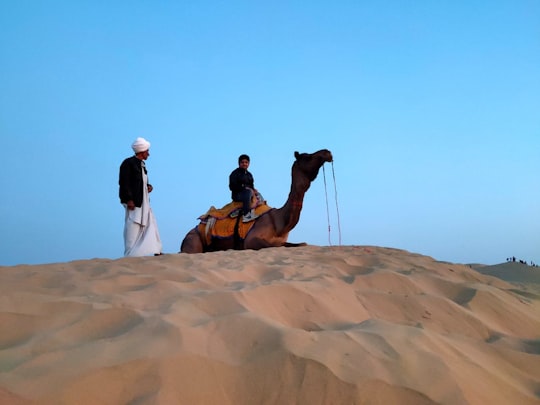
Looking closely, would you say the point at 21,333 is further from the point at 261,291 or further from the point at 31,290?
the point at 261,291

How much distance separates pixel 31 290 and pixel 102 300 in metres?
0.67

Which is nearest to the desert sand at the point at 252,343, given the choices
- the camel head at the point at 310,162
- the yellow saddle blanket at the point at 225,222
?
the camel head at the point at 310,162

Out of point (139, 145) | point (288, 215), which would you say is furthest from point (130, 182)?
point (288, 215)

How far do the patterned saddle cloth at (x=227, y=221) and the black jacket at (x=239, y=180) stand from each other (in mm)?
278

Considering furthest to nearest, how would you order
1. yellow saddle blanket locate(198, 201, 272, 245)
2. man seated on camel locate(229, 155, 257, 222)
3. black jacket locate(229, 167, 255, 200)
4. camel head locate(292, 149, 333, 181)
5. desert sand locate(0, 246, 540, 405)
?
black jacket locate(229, 167, 255, 200)
man seated on camel locate(229, 155, 257, 222)
yellow saddle blanket locate(198, 201, 272, 245)
camel head locate(292, 149, 333, 181)
desert sand locate(0, 246, 540, 405)

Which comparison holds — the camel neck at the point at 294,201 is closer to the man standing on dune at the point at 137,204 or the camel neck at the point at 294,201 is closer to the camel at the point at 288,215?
the camel at the point at 288,215

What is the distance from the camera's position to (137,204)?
721 cm

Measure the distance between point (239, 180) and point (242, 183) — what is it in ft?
0.26

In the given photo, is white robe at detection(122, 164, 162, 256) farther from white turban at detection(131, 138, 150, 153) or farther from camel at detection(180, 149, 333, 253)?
camel at detection(180, 149, 333, 253)

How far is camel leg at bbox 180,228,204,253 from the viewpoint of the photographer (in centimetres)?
843

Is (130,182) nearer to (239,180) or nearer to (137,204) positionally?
(137,204)

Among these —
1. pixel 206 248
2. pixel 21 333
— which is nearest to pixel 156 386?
pixel 21 333

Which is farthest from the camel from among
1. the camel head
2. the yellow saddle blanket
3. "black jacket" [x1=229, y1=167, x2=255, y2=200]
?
"black jacket" [x1=229, y1=167, x2=255, y2=200]

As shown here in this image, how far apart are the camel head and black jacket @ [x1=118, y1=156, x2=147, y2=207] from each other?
2517 mm
